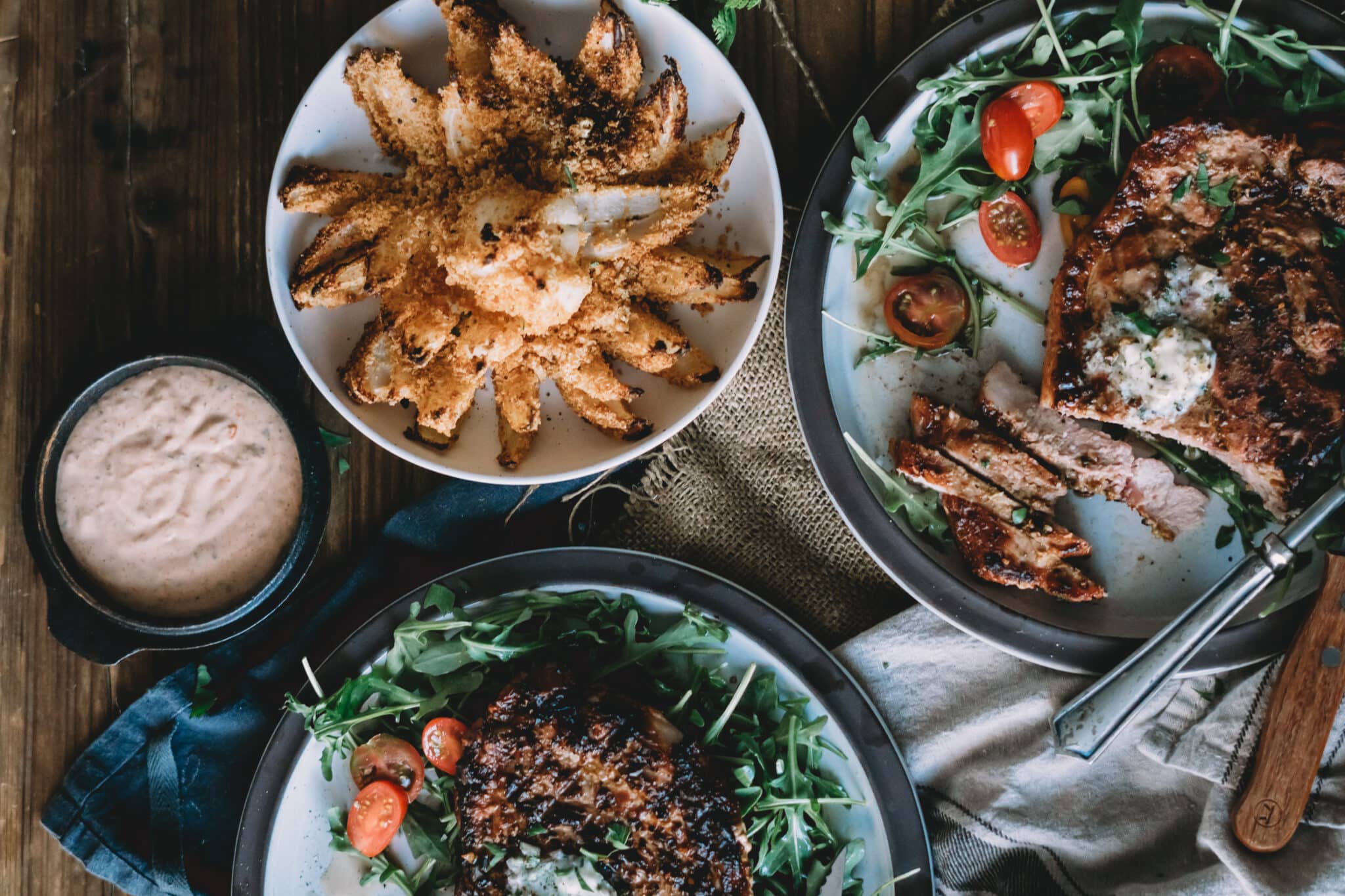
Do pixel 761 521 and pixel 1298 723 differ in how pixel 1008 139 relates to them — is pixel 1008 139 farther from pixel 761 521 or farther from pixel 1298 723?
pixel 1298 723

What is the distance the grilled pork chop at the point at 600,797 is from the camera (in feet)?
8.51

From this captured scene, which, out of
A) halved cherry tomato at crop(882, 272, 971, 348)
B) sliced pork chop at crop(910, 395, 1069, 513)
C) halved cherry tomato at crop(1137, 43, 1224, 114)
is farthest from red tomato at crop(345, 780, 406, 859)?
halved cherry tomato at crop(1137, 43, 1224, 114)

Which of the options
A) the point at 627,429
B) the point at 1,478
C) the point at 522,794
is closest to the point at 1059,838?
the point at 522,794

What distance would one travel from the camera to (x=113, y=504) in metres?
2.69

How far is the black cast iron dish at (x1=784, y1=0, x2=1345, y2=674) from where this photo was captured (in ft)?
8.87

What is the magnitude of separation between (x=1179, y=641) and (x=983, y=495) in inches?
25.5

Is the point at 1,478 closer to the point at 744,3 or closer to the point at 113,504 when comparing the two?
the point at 113,504

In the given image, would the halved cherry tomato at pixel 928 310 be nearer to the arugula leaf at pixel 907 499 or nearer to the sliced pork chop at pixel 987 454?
the sliced pork chop at pixel 987 454

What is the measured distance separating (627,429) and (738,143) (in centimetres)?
84

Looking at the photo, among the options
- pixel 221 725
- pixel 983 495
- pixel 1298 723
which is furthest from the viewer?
pixel 221 725

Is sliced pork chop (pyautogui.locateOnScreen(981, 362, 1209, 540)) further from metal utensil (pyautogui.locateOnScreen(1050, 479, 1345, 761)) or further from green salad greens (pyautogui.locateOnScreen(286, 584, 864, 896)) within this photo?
green salad greens (pyautogui.locateOnScreen(286, 584, 864, 896))

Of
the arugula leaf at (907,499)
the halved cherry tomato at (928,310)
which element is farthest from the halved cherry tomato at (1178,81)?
the arugula leaf at (907,499)

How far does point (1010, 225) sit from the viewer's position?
2795 mm

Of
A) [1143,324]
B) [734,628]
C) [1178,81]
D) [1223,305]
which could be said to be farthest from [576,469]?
[1178,81]
